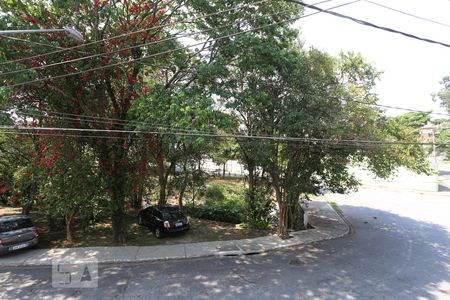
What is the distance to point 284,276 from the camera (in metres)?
9.39

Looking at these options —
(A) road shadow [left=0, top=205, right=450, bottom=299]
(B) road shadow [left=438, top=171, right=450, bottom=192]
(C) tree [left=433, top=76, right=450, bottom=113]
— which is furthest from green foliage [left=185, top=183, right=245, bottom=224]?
(C) tree [left=433, top=76, right=450, bottom=113]

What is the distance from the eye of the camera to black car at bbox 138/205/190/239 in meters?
13.4

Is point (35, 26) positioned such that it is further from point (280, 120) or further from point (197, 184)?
point (197, 184)

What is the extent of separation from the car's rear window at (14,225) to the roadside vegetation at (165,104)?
3.27 feet

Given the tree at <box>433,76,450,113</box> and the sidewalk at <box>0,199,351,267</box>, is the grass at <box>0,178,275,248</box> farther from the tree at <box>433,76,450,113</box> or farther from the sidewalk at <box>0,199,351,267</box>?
the tree at <box>433,76,450,113</box>

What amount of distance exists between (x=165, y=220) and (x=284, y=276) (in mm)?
6339

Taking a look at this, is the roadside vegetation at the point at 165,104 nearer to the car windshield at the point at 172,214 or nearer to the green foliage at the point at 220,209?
the car windshield at the point at 172,214

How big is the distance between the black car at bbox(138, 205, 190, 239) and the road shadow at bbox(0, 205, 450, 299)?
2.85 m

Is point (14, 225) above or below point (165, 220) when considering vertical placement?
above

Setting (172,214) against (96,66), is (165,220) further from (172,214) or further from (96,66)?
(96,66)

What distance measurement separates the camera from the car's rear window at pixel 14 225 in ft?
35.9

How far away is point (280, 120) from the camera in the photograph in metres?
11.4

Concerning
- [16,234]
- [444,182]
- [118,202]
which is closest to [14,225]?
[16,234]

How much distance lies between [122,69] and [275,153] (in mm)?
7314
